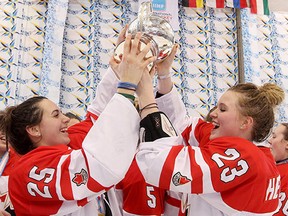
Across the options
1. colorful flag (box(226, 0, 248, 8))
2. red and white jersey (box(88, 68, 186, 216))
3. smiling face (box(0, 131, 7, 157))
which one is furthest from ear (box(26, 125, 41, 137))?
colorful flag (box(226, 0, 248, 8))

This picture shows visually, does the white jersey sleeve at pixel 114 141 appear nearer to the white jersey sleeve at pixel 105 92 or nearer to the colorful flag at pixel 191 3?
the white jersey sleeve at pixel 105 92

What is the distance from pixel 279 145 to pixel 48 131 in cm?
189

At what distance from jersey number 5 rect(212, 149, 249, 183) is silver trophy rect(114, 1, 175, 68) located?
387 millimetres

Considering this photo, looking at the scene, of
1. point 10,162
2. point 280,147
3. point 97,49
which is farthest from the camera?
point 97,49

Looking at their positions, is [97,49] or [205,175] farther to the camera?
[97,49]

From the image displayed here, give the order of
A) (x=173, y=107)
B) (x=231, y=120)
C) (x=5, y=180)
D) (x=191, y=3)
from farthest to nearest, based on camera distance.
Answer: (x=191, y=3) → (x=5, y=180) → (x=173, y=107) → (x=231, y=120)

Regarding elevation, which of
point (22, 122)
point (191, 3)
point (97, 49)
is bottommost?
point (22, 122)

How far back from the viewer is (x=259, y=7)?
17.2 feet

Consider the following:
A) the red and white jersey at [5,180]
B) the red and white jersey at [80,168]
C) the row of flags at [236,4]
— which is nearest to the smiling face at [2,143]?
the red and white jersey at [5,180]

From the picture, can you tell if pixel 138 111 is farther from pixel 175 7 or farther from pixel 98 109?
pixel 175 7

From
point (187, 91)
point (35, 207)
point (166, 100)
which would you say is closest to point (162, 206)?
point (166, 100)

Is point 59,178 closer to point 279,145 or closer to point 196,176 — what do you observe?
point 196,176

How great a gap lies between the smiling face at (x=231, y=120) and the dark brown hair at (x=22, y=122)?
71 centimetres

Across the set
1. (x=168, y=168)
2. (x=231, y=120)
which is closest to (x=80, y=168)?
(x=168, y=168)
